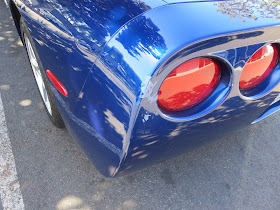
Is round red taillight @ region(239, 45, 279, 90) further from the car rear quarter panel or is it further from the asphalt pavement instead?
the asphalt pavement

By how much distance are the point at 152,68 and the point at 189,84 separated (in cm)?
29

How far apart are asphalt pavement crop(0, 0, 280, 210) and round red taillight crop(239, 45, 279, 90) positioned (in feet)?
3.03

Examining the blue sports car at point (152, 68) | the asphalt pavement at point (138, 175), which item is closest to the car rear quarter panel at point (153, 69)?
the blue sports car at point (152, 68)

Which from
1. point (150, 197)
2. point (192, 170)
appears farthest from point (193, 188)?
point (150, 197)

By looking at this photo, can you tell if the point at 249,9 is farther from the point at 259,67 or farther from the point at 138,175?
the point at 138,175

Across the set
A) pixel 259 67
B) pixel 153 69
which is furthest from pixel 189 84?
pixel 259 67

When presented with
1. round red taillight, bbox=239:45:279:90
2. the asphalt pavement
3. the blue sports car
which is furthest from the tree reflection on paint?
the asphalt pavement

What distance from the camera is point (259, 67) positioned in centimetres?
150

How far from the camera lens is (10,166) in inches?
78.2

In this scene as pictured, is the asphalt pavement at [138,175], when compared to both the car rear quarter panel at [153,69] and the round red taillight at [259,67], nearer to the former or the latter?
the car rear quarter panel at [153,69]

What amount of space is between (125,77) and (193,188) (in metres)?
1.30

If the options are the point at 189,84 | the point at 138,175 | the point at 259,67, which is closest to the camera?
the point at 189,84

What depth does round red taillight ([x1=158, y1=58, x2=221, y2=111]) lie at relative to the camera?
122cm

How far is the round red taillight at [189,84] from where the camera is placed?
1217 millimetres
